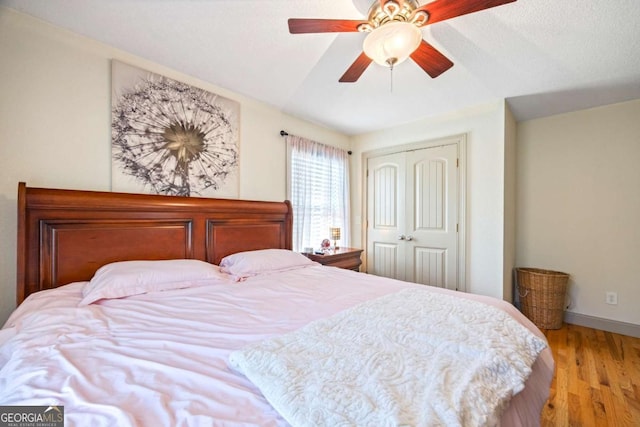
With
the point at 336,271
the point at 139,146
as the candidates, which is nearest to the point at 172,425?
the point at 336,271

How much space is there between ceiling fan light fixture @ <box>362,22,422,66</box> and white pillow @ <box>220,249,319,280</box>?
165 cm

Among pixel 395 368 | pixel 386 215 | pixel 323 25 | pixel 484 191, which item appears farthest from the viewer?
pixel 386 215

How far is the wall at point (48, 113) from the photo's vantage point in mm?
1533

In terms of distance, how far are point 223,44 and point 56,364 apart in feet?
6.43

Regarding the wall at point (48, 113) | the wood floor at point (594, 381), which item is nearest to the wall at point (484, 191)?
the wood floor at point (594, 381)

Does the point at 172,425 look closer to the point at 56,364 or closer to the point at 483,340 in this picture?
the point at 56,364

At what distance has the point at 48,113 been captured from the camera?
5.44 feet

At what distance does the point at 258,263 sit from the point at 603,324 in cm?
359

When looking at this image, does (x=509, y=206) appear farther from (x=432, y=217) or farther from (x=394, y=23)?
(x=394, y=23)

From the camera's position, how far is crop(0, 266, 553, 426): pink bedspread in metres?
0.62

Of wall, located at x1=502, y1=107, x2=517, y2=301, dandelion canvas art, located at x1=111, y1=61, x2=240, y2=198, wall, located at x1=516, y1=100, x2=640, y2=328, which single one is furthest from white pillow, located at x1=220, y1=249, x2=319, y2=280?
wall, located at x1=516, y1=100, x2=640, y2=328

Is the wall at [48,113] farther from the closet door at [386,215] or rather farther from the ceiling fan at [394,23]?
the closet door at [386,215]

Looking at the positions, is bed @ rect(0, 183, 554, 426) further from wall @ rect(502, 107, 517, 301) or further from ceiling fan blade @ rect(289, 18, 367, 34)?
wall @ rect(502, 107, 517, 301)

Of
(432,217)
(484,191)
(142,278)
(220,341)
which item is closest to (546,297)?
(484,191)
